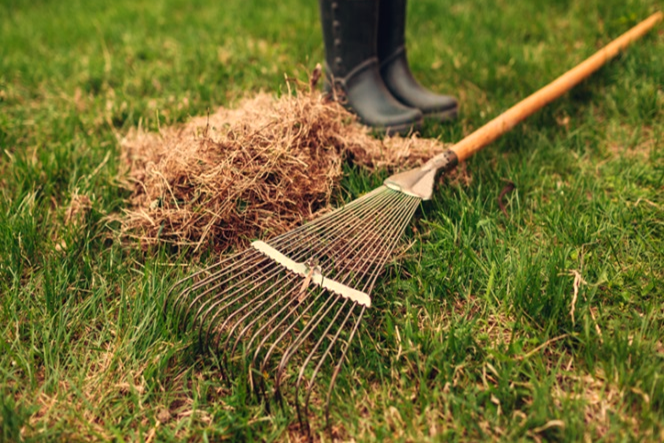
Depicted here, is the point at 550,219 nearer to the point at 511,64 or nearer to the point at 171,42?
the point at 511,64

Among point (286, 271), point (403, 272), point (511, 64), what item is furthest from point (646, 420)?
point (511, 64)

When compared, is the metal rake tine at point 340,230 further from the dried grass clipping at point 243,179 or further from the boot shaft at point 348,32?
the boot shaft at point 348,32

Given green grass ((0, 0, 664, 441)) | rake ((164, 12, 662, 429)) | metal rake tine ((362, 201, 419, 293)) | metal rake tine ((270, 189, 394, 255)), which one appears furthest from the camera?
metal rake tine ((270, 189, 394, 255))

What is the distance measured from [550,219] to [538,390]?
0.83 meters

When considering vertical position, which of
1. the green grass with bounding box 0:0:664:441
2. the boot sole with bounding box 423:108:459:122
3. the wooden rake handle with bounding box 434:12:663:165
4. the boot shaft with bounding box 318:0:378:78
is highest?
the boot shaft with bounding box 318:0:378:78

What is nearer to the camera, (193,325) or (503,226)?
(193,325)

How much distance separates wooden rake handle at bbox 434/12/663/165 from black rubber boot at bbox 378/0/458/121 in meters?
0.36

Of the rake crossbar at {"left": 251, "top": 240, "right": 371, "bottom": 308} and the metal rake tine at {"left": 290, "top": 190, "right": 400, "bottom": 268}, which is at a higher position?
the metal rake tine at {"left": 290, "top": 190, "right": 400, "bottom": 268}

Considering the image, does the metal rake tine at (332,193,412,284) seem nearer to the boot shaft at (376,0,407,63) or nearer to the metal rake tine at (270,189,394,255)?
the metal rake tine at (270,189,394,255)

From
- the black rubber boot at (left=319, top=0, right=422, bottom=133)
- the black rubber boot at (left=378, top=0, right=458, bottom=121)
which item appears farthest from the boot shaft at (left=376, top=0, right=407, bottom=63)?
the black rubber boot at (left=319, top=0, right=422, bottom=133)

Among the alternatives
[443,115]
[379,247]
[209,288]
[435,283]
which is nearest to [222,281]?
[209,288]

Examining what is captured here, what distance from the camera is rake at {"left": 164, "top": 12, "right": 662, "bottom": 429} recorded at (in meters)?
1.55

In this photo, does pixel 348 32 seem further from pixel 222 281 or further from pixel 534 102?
pixel 222 281

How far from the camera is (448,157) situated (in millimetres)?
2145
